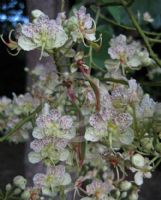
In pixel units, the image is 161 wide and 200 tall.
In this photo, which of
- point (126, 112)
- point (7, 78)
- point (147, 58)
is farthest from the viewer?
point (7, 78)

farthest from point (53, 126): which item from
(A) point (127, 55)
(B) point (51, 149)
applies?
(A) point (127, 55)

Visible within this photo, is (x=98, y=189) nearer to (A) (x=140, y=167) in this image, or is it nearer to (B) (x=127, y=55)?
(A) (x=140, y=167)

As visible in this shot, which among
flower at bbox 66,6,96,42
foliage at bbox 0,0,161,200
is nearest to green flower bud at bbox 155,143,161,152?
foliage at bbox 0,0,161,200

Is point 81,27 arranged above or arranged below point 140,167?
above

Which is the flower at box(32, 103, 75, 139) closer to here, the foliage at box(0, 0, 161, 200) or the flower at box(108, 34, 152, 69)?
the foliage at box(0, 0, 161, 200)

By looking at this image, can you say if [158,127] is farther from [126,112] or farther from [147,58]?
[147,58]

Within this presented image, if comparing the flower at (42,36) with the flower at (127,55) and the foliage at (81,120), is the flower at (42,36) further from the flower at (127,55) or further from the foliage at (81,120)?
the flower at (127,55)

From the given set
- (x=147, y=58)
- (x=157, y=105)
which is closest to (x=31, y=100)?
(x=147, y=58)

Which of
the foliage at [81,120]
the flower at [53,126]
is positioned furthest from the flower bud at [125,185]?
the flower at [53,126]

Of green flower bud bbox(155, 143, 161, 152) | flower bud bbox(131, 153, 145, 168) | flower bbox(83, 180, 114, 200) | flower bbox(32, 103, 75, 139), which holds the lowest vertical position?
flower bbox(83, 180, 114, 200)

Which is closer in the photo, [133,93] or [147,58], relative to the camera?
[133,93]

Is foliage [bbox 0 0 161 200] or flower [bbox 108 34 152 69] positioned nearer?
foliage [bbox 0 0 161 200]
